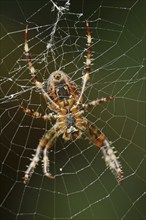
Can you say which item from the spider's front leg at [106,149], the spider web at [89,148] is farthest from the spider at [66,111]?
the spider web at [89,148]

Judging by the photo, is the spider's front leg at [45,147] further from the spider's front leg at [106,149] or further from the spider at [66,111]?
the spider's front leg at [106,149]

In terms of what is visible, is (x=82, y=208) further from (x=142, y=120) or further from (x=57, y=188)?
(x=142, y=120)

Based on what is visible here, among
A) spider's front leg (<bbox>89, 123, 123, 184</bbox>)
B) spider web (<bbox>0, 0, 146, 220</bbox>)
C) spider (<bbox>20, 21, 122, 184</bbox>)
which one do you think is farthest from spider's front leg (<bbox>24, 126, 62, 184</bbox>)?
spider web (<bbox>0, 0, 146, 220</bbox>)

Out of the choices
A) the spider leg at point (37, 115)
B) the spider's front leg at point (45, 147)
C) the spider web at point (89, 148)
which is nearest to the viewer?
the spider leg at point (37, 115)

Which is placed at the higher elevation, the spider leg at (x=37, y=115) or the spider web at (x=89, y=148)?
the spider web at (x=89, y=148)

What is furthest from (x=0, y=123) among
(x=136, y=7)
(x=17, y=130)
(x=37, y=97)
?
(x=136, y=7)

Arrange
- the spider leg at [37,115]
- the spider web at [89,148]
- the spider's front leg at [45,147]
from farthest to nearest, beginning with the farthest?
the spider web at [89,148]
the spider's front leg at [45,147]
the spider leg at [37,115]

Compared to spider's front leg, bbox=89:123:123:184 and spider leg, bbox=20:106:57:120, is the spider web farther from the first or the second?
spider leg, bbox=20:106:57:120

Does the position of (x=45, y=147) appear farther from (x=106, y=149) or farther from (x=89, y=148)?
(x=89, y=148)

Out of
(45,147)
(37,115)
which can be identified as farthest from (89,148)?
(37,115)
